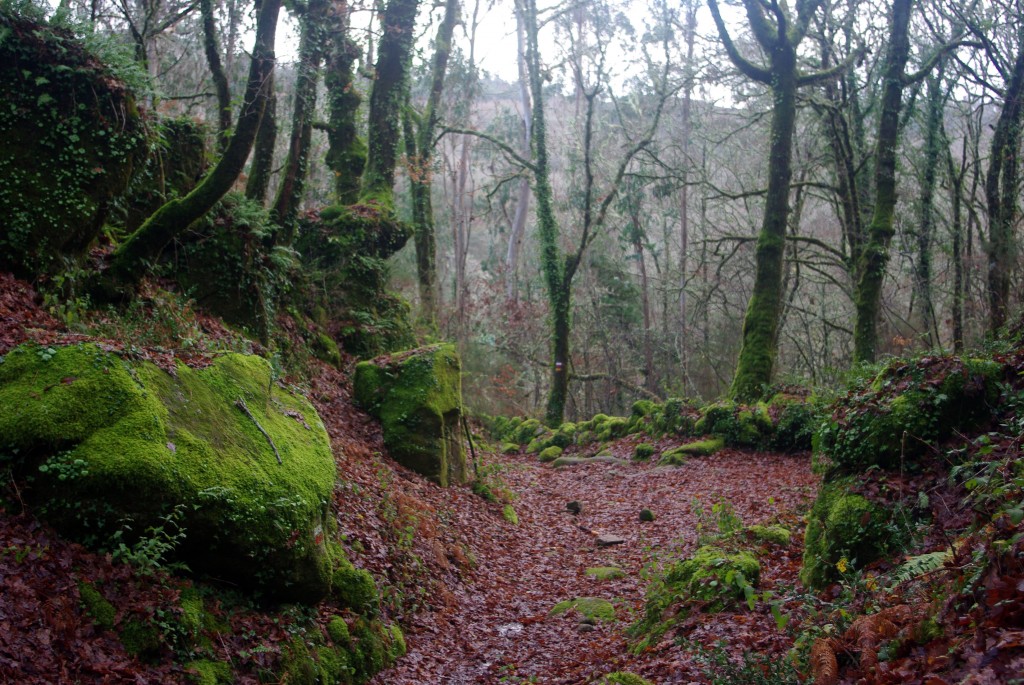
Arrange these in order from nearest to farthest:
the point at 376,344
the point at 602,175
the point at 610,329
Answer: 1. the point at 376,344
2. the point at 602,175
3. the point at 610,329

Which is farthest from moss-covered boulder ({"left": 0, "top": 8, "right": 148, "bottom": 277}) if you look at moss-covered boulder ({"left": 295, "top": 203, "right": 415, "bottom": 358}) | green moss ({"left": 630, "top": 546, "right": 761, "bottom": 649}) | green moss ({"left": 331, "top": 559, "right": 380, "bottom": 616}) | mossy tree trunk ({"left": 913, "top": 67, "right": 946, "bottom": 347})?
mossy tree trunk ({"left": 913, "top": 67, "right": 946, "bottom": 347})

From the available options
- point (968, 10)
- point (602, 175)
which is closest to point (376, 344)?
point (968, 10)

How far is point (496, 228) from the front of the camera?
34.0m

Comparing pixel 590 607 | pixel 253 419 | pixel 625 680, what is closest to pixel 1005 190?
pixel 590 607

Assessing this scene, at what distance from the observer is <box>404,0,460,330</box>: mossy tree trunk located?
1947 cm

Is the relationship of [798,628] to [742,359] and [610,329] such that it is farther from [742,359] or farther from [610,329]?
[610,329]

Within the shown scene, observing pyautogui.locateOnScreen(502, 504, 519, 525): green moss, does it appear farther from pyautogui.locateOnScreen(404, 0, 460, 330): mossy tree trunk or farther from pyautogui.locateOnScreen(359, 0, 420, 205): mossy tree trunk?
pyautogui.locateOnScreen(359, 0, 420, 205): mossy tree trunk

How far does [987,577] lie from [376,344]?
11.8 metres

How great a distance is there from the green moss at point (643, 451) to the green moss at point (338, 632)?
12.5m

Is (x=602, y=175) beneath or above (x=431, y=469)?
above

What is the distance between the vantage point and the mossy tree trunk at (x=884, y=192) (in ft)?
52.3

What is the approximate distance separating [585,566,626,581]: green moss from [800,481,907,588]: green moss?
A: 8.85 ft

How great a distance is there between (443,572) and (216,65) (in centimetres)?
778

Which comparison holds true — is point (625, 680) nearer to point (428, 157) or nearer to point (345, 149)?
point (345, 149)
